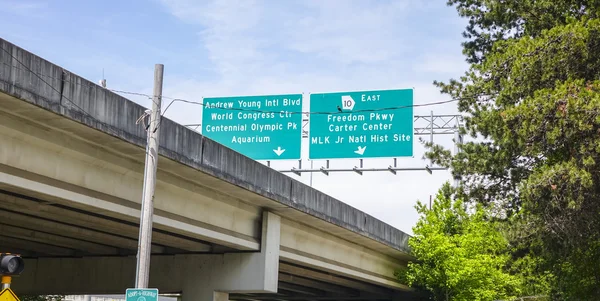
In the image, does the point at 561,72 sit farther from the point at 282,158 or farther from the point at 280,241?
the point at 282,158

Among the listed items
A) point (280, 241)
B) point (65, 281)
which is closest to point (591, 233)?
point (280, 241)

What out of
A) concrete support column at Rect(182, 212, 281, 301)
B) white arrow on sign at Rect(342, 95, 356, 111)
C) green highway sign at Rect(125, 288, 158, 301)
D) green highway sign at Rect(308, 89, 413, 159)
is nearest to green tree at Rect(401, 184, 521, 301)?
green highway sign at Rect(308, 89, 413, 159)

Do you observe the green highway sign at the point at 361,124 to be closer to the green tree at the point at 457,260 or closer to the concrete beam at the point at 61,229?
the green tree at the point at 457,260

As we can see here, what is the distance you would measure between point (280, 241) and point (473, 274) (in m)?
12.4

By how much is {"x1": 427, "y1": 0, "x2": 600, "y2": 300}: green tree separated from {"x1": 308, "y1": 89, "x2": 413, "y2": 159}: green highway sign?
111 inches

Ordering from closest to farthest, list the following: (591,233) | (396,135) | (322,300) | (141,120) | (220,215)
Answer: (141,120)
(220,215)
(591,233)
(396,135)
(322,300)

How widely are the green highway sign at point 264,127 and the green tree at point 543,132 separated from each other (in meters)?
5.52

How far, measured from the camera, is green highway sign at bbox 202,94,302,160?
98.8 feet

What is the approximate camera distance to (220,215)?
20.8m

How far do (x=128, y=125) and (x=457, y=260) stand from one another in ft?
69.2

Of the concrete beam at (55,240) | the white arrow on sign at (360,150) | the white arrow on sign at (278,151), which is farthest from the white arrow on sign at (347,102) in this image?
the concrete beam at (55,240)

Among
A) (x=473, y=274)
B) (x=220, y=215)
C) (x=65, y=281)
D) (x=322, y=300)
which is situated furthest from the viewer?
(x=322, y=300)

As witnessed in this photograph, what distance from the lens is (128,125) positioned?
15539 mm

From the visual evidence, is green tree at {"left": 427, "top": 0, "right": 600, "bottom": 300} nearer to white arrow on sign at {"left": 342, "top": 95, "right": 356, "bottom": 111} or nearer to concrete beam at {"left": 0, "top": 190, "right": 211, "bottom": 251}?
white arrow on sign at {"left": 342, "top": 95, "right": 356, "bottom": 111}
